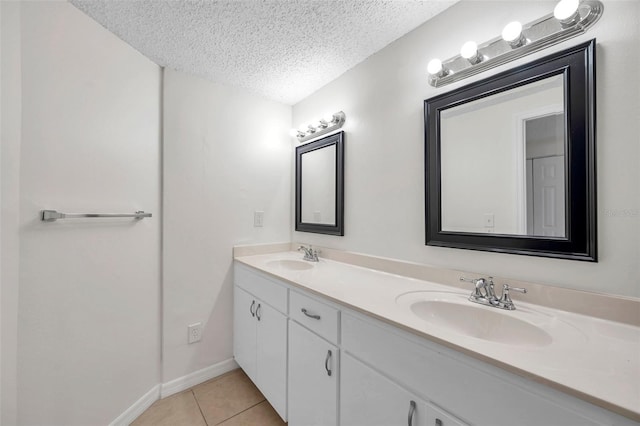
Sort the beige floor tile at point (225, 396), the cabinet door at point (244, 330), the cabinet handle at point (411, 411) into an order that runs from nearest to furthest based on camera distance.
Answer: the cabinet handle at point (411, 411)
the beige floor tile at point (225, 396)
the cabinet door at point (244, 330)

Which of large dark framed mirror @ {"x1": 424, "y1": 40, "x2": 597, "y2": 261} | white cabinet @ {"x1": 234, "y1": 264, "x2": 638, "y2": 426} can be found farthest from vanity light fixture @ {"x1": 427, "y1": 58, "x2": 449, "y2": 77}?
white cabinet @ {"x1": 234, "y1": 264, "x2": 638, "y2": 426}

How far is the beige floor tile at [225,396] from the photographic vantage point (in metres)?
1.49

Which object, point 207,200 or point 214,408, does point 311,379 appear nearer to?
point 214,408

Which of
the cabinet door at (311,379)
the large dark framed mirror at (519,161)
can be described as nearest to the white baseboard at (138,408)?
the cabinet door at (311,379)

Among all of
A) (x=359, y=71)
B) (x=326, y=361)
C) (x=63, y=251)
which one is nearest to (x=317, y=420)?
(x=326, y=361)

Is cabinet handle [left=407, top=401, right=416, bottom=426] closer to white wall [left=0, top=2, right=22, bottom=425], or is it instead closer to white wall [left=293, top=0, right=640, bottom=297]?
white wall [left=293, top=0, right=640, bottom=297]

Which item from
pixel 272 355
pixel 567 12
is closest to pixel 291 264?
pixel 272 355

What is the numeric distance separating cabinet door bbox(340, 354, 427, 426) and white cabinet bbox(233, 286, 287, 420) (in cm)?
44

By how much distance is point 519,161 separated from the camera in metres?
1.03

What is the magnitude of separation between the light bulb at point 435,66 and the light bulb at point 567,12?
0.41 m

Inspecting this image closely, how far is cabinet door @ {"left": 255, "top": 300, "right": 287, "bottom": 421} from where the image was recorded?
133 centimetres

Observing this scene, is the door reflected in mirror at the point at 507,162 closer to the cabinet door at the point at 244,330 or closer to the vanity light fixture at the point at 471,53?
the vanity light fixture at the point at 471,53

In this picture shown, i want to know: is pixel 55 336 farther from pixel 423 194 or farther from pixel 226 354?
pixel 423 194

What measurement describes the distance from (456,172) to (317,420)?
1314mm
